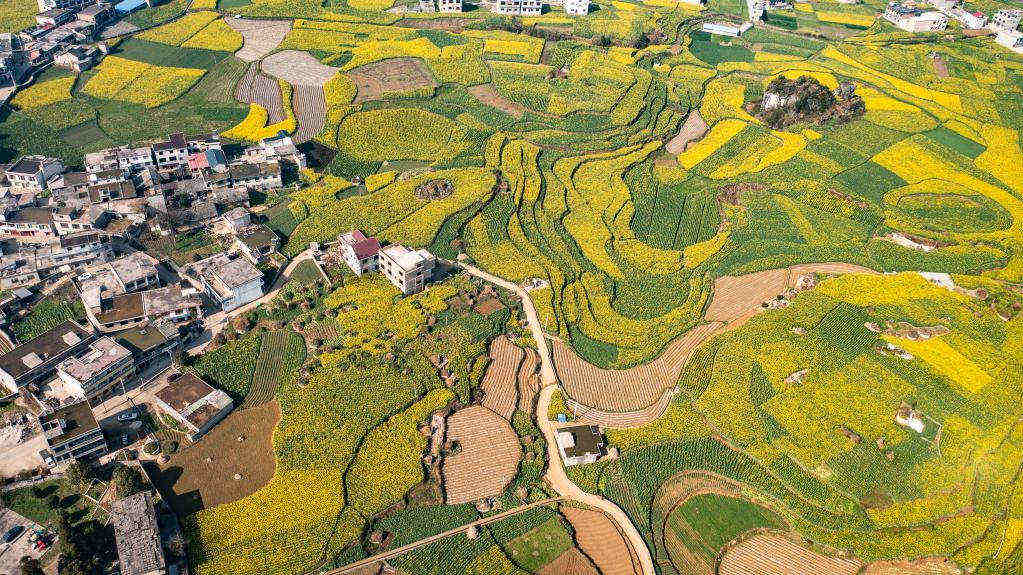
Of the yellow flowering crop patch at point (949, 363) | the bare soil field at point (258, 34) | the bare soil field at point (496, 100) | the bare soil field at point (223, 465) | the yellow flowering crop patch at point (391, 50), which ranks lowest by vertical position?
the yellow flowering crop patch at point (949, 363)

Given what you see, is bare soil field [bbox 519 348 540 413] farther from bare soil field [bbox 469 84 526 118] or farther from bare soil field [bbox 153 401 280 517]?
bare soil field [bbox 469 84 526 118]

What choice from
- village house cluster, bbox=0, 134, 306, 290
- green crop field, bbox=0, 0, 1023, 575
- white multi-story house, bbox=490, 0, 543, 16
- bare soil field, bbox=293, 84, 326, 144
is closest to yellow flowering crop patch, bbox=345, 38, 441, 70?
green crop field, bbox=0, 0, 1023, 575

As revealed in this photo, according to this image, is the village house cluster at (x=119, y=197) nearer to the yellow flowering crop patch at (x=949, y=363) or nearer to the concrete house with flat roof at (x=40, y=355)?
the concrete house with flat roof at (x=40, y=355)

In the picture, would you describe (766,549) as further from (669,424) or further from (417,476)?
(417,476)

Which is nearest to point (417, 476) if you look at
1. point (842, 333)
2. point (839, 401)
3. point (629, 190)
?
point (839, 401)

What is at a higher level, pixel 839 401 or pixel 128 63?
pixel 128 63

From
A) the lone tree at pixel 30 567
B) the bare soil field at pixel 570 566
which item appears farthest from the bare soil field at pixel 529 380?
the lone tree at pixel 30 567
